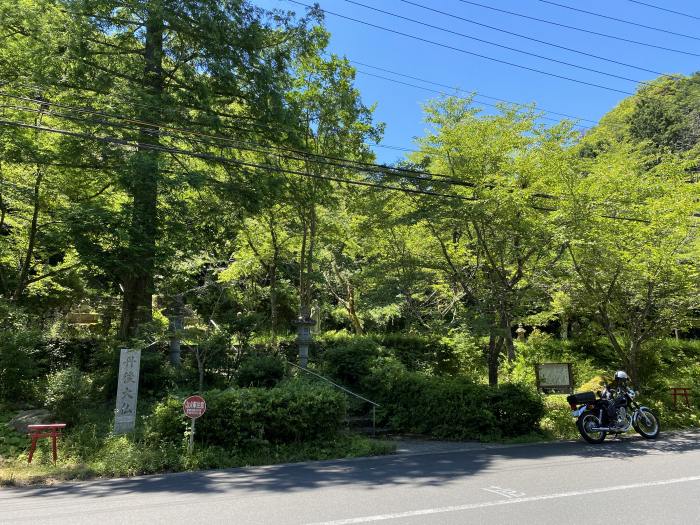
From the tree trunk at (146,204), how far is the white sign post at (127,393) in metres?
3.19

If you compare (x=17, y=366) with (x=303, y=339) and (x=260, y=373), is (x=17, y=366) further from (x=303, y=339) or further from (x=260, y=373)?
(x=303, y=339)

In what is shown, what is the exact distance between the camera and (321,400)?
9203 mm

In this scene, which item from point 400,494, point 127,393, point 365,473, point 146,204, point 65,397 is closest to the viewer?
point 400,494

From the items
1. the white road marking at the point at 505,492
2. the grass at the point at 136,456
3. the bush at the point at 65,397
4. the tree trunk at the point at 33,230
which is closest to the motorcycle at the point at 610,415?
the grass at the point at 136,456

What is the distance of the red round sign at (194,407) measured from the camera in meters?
7.93

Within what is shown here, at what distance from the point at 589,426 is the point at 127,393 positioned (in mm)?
9358

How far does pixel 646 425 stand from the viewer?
10328 mm

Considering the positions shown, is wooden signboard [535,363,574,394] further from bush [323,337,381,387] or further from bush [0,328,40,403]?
bush [0,328,40,403]

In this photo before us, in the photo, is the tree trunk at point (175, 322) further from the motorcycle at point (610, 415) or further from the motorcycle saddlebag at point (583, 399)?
the motorcycle at point (610, 415)

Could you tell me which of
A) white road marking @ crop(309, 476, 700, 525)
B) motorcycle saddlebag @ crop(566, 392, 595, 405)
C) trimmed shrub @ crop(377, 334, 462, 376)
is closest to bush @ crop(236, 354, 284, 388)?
trimmed shrub @ crop(377, 334, 462, 376)

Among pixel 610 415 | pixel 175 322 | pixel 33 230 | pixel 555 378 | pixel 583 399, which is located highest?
pixel 33 230

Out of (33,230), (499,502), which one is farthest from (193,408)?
(33,230)

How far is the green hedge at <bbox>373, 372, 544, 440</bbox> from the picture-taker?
10.3 meters

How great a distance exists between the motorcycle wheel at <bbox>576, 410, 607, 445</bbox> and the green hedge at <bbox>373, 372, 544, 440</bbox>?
32.8 inches
